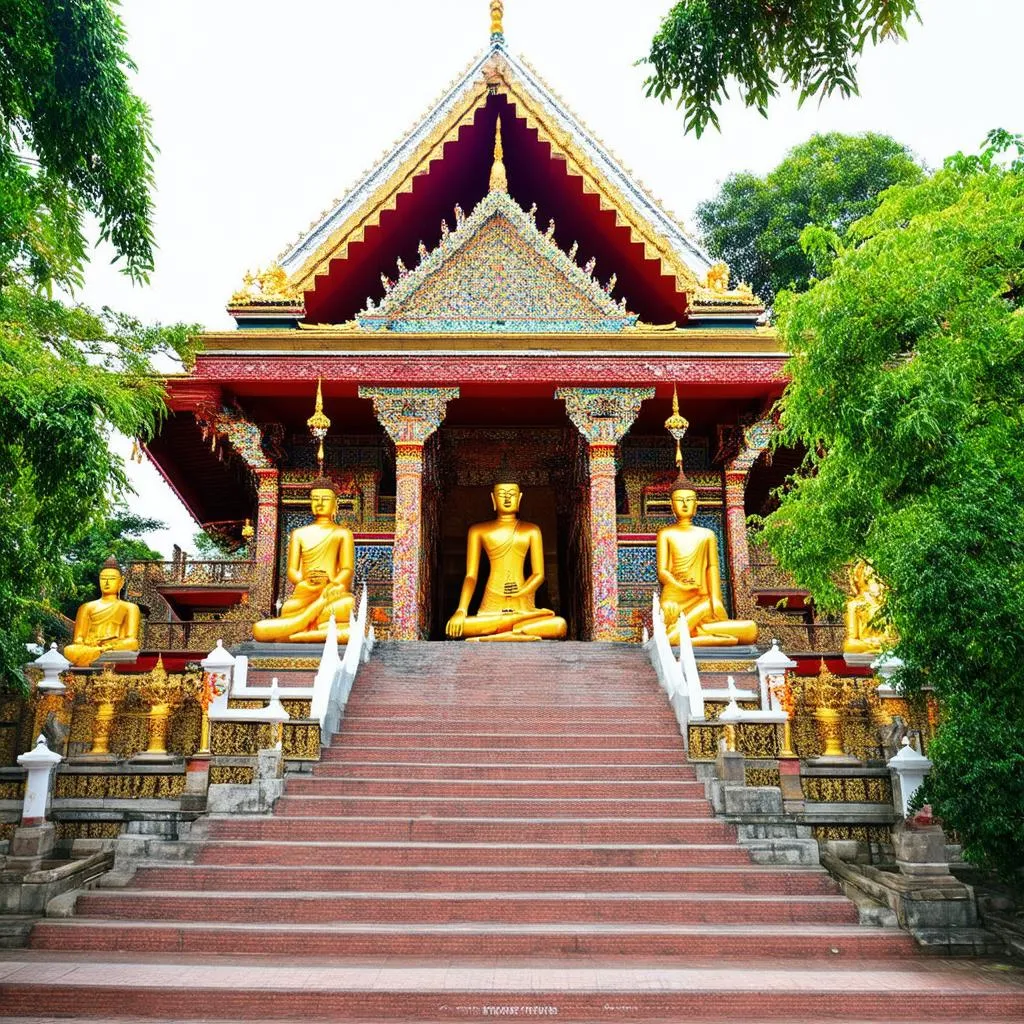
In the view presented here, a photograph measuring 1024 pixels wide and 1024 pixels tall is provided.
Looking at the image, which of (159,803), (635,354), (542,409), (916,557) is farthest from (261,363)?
(916,557)

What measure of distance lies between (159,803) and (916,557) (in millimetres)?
5425

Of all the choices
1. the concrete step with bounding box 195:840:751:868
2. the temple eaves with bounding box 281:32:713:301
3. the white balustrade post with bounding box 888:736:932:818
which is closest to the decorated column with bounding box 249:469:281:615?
→ the temple eaves with bounding box 281:32:713:301

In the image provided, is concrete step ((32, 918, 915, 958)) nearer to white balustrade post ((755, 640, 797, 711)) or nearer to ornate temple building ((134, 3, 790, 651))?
white balustrade post ((755, 640, 797, 711))

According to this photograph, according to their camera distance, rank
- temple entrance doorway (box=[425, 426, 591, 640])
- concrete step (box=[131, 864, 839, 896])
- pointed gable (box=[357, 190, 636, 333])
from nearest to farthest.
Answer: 1. concrete step (box=[131, 864, 839, 896])
2. pointed gable (box=[357, 190, 636, 333])
3. temple entrance doorway (box=[425, 426, 591, 640])

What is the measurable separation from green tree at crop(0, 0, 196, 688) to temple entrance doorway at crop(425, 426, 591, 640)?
21.3 ft

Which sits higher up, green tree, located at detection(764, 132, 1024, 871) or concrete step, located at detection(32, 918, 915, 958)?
green tree, located at detection(764, 132, 1024, 871)

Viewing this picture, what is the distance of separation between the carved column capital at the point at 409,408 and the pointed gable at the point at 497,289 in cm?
87

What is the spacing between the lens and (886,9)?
16.0 ft

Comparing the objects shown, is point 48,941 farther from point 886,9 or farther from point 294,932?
point 886,9

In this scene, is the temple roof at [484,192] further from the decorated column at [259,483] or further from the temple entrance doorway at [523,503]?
the temple entrance doorway at [523,503]

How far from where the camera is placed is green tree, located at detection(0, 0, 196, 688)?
14.8ft

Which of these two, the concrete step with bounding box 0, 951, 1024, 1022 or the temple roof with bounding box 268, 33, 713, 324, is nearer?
the concrete step with bounding box 0, 951, 1024, 1022

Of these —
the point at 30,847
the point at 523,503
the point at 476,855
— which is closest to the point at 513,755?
the point at 476,855

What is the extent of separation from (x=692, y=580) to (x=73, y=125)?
7180 mm
